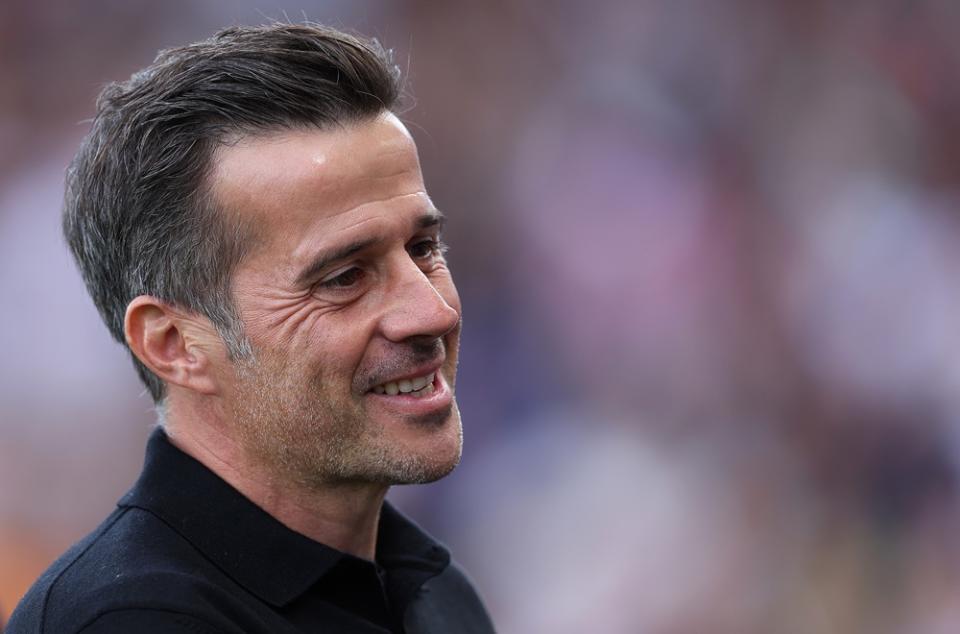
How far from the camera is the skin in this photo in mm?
1682

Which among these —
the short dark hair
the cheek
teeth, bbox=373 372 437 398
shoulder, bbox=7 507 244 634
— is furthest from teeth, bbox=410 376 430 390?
shoulder, bbox=7 507 244 634

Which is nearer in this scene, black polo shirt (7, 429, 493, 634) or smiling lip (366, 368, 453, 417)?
black polo shirt (7, 429, 493, 634)

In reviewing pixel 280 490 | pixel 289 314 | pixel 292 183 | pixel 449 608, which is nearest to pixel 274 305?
pixel 289 314

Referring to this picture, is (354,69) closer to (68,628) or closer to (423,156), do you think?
(68,628)

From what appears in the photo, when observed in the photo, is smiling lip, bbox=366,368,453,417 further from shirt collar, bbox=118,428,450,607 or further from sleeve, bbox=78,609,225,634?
sleeve, bbox=78,609,225,634

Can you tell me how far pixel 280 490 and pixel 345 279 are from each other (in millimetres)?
328

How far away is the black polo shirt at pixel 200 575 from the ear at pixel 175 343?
0.11 meters

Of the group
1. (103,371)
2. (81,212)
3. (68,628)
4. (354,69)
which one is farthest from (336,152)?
(103,371)

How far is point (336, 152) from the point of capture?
5.59ft

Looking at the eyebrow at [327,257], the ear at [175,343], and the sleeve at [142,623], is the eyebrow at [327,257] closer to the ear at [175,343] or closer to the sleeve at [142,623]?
the ear at [175,343]

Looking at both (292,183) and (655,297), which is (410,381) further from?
(655,297)

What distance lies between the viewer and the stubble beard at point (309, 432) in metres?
1.69

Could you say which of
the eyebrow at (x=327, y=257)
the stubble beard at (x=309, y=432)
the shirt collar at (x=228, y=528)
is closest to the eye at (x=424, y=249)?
the eyebrow at (x=327, y=257)

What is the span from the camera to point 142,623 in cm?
143
